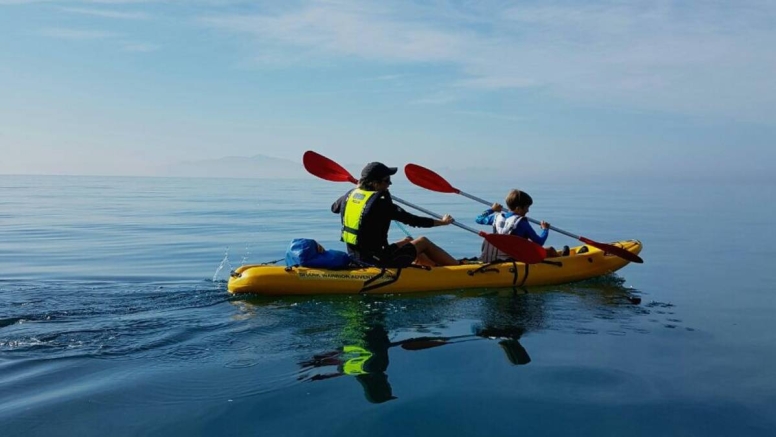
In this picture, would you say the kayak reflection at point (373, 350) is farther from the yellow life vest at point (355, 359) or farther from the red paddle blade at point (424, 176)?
the red paddle blade at point (424, 176)

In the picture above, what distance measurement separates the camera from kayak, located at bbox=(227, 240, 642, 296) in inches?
311

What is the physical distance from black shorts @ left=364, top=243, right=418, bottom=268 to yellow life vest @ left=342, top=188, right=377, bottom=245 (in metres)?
0.36

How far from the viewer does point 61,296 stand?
7.62 metres

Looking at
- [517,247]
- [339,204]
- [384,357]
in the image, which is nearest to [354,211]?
[339,204]

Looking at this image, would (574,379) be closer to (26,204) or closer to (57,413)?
(57,413)

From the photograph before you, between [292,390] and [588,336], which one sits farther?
[588,336]

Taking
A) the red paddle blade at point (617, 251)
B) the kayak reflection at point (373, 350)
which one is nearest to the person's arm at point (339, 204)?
the kayak reflection at point (373, 350)

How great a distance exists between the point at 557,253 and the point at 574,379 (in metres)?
4.75

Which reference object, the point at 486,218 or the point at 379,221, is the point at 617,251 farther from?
the point at 379,221

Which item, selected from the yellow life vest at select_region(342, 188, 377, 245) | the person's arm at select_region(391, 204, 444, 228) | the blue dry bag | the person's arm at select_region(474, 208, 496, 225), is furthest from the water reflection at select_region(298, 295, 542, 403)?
the person's arm at select_region(474, 208, 496, 225)

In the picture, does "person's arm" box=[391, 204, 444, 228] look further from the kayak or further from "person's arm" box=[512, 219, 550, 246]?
"person's arm" box=[512, 219, 550, 246]

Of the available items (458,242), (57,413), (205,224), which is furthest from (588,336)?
(205,224)

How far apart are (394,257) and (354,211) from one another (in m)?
0.83

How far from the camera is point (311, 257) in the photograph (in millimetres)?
8055
